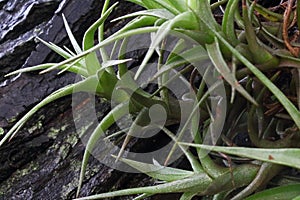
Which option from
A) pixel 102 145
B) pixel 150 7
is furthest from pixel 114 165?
pixel 150 7

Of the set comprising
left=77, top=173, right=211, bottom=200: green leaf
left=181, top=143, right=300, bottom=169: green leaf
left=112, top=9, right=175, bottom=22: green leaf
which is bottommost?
left=77, top=173, right=211, bottom=200: green leaf

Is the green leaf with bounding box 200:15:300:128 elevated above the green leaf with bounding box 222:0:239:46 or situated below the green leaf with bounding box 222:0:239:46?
below

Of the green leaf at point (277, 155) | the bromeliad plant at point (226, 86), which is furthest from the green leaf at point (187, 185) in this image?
the green leaf at point (277, 155)

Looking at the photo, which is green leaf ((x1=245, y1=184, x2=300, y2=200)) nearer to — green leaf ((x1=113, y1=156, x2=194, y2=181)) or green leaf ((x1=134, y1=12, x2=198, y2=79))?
green leaf ((x1=113, y1=156, x2=194, y2=181))

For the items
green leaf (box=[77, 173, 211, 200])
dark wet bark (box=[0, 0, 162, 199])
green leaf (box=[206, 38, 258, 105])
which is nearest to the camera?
green leaf (box=[206, 38, 258, 105])

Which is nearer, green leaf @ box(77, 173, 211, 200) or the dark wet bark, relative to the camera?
green leaf @ box(77, 173, 211, 200)

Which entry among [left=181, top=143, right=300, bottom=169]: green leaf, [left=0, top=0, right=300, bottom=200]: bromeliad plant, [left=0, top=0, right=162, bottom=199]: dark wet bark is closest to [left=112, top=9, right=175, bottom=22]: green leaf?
[left=0, top=0, right=300, bottom=200]: bromeliad plant

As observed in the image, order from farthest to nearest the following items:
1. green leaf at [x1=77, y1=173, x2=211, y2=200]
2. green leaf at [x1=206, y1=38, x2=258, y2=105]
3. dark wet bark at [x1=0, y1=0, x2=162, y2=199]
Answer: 1. dark wet bark at [x1=0, y1=0, x2=162, y2=199]
2. green leaf at [x1=77, y1=173, x2=211, y2=200]
3. green leaf at [x1=206, y1=38, x2=258, y2=105]

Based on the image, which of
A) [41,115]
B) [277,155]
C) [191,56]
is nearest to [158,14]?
[191,56]
